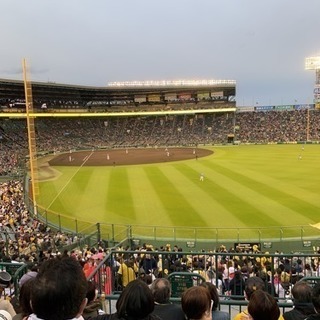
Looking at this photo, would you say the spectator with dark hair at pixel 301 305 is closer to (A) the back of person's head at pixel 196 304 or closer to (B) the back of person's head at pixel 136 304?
(A) the back of person's head at pixel 196 304

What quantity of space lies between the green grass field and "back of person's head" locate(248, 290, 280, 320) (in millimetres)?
15940

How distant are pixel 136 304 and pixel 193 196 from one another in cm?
2701

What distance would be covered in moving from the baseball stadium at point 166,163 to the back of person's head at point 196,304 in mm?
14846

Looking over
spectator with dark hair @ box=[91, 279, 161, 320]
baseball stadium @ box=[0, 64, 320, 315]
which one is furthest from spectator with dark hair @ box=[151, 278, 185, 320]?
baseball stadium @ box=[0, 64, 320, 315]

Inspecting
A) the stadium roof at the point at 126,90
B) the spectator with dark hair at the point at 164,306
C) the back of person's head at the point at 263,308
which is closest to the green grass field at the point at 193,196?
the spectator with dark hair at the point at 164,306

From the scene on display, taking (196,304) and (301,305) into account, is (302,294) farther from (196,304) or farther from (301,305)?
(196,304)

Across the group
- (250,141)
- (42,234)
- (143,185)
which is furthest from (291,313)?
(250,141)

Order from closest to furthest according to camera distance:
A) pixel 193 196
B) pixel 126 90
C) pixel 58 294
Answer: pixel 58 294
pixel 193 196
pixel 126 90

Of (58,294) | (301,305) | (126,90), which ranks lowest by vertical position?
(301,305)

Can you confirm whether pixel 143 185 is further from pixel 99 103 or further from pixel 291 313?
pixel 99 103

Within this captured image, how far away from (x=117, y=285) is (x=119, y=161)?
46.7 meters

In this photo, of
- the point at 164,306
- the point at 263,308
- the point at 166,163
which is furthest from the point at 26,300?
the point at 166,163

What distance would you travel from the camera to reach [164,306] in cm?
473

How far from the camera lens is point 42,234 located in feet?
65.4
